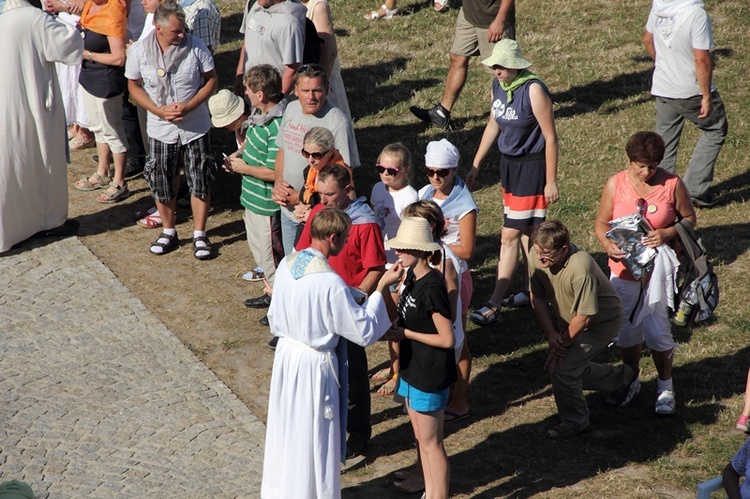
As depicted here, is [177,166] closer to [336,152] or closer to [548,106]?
[336,152]

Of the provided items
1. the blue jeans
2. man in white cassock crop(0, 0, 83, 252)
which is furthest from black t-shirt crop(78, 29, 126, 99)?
the blue jeans

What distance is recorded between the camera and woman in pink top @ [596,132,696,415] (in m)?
6.41

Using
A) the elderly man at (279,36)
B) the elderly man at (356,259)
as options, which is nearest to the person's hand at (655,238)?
the elderly man at (356,259)

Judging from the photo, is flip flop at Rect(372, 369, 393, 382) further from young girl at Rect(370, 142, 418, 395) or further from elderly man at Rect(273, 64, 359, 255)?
elderly man at Rect(273, 64, 359, 255)

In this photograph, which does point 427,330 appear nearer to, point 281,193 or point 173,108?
point 281,193

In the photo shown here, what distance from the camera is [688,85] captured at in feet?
29.2

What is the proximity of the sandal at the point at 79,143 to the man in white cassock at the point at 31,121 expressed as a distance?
2055 millimetres

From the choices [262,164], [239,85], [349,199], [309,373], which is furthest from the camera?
[239,85]

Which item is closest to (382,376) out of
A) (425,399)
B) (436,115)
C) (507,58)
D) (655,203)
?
(425,399)

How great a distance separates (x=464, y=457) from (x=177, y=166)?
4026 mm

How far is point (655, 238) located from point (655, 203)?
0.80ft

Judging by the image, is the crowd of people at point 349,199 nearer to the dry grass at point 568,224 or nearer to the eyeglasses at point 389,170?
the eyeglasses at point 389,170

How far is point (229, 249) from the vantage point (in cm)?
895

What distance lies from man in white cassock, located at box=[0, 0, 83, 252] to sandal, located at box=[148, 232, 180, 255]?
96 cm
